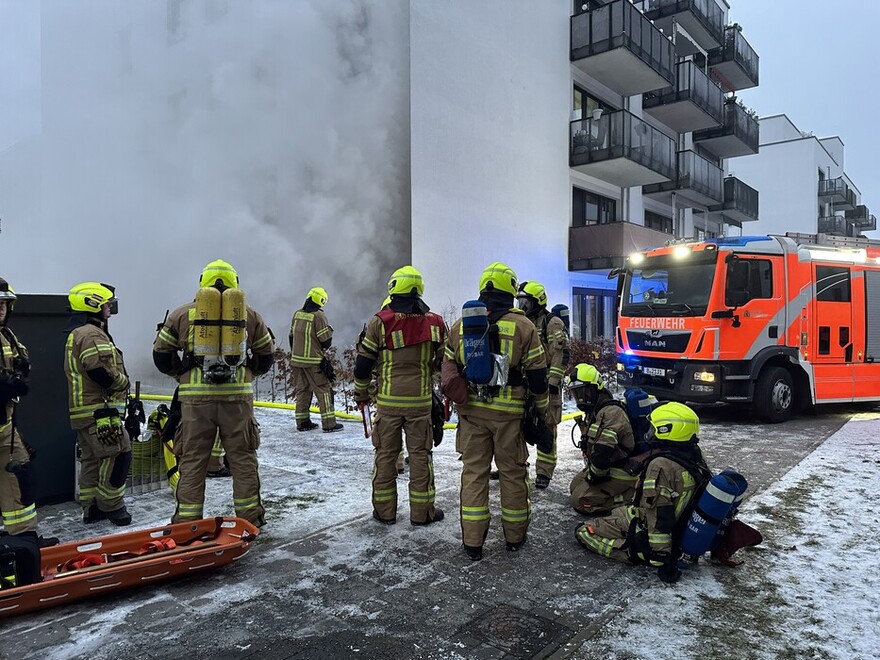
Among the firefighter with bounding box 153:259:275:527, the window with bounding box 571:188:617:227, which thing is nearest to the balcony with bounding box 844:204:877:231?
the window with bounding box 571:188:617:227

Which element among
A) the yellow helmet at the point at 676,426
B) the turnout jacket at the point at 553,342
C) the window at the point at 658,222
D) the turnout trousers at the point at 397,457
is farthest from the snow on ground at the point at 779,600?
the window at the point at 658,222

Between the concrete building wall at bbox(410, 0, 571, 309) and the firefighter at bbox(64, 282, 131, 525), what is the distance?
23.5ft

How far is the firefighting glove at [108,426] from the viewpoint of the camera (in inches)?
169

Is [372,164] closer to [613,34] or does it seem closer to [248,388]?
[248,388]

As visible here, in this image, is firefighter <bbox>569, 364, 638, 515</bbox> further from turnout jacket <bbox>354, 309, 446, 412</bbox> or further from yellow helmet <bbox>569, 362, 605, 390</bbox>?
turnout jacket <bbox>354, 309, 446, 412</bbox>

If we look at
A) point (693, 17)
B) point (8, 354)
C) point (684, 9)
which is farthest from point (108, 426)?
point (693, 17)

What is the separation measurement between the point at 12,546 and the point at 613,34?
16.5 m

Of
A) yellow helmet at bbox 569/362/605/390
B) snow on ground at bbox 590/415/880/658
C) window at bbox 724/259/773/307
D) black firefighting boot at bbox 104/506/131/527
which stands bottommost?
snow on ground at bbox 590/415/880/658

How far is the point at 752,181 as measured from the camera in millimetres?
37375

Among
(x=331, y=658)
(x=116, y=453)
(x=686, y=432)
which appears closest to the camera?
(x=331, y=658)

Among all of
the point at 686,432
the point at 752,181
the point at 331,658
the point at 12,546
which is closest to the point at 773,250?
the point at 686,432

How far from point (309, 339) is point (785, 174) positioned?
3909cm

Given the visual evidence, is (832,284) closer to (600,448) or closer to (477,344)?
(600,448)

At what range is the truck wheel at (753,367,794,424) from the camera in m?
8.38
